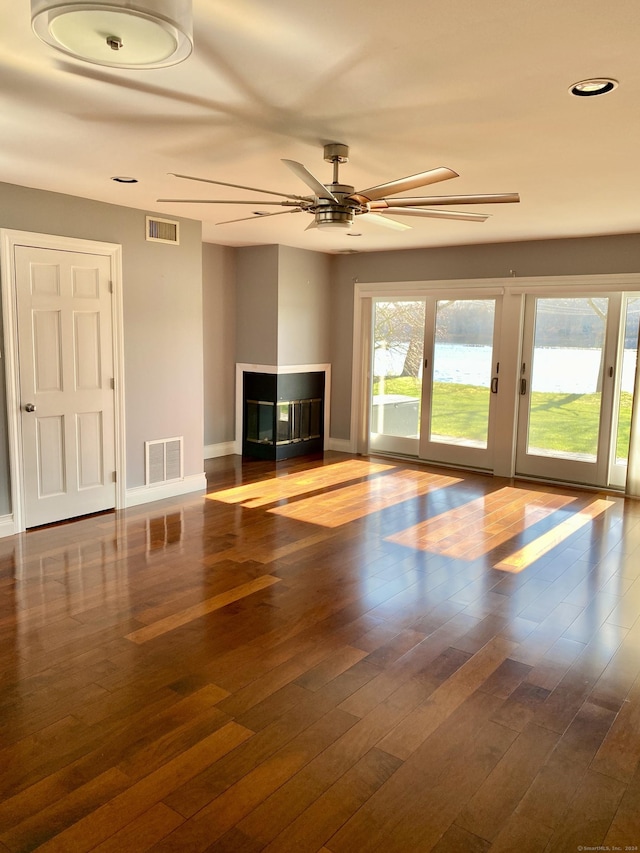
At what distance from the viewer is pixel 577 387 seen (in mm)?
6594

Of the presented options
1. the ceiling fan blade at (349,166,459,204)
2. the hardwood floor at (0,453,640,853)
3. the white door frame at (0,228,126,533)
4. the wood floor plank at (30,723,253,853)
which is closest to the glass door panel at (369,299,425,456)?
the hardwood floor at (0,453,640,853)

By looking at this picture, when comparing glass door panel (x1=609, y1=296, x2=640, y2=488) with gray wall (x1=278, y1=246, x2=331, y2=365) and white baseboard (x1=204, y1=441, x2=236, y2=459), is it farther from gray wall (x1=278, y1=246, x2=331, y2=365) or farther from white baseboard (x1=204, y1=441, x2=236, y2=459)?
white baseboard (x1=204, y1=441, x2=236, y2=459)

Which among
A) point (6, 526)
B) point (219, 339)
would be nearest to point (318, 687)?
point (6, 526)

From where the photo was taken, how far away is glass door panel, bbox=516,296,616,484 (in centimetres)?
645

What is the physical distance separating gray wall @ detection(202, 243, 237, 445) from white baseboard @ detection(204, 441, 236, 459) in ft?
0.16

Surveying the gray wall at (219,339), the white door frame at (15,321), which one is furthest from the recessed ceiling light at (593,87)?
the gray wall at (219,339)

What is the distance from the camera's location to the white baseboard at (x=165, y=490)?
224 inches

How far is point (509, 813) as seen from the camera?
211cm

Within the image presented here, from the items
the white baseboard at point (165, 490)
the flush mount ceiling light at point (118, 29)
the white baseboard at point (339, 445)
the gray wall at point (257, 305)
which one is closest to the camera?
the flush mount ceiling light at point (118, 29)

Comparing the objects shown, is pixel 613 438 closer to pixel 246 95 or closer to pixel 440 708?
pixel 440 708

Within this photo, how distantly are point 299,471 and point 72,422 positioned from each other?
8.87ft

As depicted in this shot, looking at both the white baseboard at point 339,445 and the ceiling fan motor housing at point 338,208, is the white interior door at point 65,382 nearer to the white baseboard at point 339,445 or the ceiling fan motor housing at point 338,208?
the ceiling fan motor housing at point 338,208

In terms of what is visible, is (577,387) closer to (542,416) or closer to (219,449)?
(542,416)

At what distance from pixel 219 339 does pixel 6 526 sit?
141 inches
